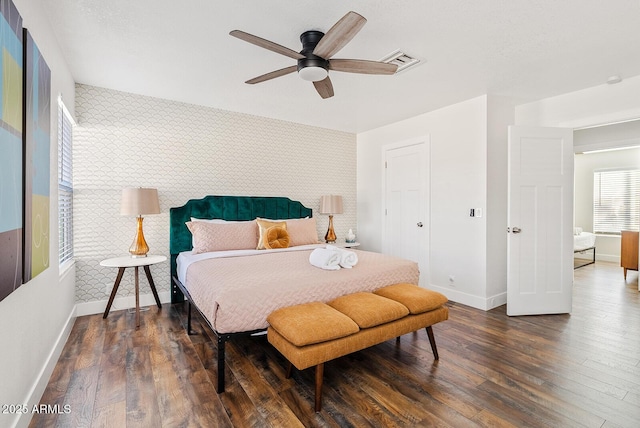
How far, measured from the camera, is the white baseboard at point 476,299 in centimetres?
368

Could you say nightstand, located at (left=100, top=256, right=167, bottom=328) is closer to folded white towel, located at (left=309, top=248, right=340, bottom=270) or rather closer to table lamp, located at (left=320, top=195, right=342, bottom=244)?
folded white towel, located at (left=309, top=248, right=340, bottom=270)

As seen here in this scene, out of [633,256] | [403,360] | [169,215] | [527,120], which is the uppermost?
[527,120]

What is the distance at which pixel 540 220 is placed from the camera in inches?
141

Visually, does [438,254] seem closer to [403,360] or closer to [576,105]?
[403,360]

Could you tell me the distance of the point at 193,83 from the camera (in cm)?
334

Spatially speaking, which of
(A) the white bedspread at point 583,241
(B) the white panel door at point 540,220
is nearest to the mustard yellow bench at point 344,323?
(B) the white panel door at point 540,220

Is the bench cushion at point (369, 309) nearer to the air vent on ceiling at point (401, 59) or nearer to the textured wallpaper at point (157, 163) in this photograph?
the air vent on ceiling at point (401, 59)

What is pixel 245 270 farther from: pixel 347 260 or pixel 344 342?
pixel 344 342

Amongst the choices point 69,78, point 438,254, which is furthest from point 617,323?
point 69,78

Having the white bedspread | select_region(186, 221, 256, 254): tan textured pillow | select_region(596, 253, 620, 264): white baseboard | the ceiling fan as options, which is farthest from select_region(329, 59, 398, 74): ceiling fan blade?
select_region(596, 253, 620, 264): white baseboard

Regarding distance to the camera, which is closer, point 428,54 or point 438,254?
point 428,54

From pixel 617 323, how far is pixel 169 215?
525cm

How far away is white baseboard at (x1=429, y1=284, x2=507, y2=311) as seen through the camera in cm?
368

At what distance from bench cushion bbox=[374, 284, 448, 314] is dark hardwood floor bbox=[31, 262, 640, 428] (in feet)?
1.46
